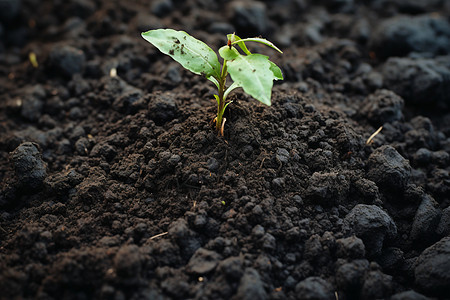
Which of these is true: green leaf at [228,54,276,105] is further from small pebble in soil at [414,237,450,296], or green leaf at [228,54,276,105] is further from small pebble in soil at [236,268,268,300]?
small pebble in soil at [414,237,450,296]

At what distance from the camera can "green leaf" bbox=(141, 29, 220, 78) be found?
1.89 meters

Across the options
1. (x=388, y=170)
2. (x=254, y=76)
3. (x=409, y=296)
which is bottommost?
(x=409, y=296)

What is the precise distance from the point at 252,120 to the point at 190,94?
0.59 m

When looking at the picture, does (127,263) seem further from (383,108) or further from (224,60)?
(383,108)

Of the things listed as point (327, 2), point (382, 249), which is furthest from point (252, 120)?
point (327, 2)

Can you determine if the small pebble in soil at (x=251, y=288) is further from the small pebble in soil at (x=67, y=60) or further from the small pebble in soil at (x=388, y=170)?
the small pebble in soil at (x=67, y=60)

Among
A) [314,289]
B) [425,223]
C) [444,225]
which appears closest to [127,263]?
[314,289]

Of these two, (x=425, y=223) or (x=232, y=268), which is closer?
(x=232, y=268)

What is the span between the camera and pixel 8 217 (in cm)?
209

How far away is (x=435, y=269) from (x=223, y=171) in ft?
3.78

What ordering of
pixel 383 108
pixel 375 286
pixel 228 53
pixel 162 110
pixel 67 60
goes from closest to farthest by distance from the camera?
pixel 375 286 → pixel 228 53 → pixel 162 110 → pixel 383 108 → pixel 67 60

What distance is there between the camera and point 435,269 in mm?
1765

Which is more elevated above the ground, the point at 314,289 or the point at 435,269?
the point at 435,269

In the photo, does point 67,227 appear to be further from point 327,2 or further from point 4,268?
point 327,2
